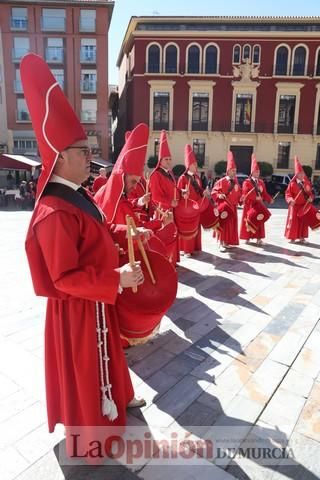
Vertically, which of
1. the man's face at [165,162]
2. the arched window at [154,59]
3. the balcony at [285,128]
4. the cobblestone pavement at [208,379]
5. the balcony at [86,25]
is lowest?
the cobblestone pavement at [208,379]

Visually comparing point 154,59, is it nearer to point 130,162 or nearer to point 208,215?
point 208,215

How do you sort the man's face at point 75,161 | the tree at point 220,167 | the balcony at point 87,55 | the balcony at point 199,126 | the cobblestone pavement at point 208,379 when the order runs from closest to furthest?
the man's face at point 75,161 → the cobblestone pavement at point 208,379 → the balcony at point 87,55 → the tree at point 220,167 → the balcony at point 199,126

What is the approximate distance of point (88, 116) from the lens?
27094 millimetres

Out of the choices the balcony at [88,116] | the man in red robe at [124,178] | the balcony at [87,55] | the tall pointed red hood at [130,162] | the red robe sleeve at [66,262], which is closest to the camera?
the red robe sleeve at [66,262]

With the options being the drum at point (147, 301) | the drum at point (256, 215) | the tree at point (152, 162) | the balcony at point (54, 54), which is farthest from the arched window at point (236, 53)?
the drum at point (147, 301)

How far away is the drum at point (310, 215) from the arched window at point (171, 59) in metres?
21.8

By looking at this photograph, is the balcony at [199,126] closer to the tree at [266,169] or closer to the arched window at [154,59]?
the arched window at [154,59]

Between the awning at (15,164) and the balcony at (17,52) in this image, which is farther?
the balcony at (17,52)

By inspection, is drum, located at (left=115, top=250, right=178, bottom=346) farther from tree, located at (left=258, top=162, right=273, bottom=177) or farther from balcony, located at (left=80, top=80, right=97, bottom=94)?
balcony, located at (left=80, top=80, right=97, bottom=94)

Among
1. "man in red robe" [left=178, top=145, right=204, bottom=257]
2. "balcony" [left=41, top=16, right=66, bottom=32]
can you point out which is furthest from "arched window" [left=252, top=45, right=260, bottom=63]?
"man in red robe" [left=178, top=145, right=204, bottom=257]

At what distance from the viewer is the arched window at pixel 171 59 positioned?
2638 centimetres

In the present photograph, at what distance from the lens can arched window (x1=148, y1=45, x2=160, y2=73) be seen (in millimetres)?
26506

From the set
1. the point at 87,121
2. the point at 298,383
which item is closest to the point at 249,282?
the point at 298,383

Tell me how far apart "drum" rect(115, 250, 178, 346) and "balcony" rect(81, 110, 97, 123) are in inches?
1048
